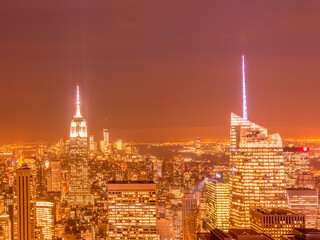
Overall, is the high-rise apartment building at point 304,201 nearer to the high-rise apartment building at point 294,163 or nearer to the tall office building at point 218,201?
the high-rise apartment building at point 294,163

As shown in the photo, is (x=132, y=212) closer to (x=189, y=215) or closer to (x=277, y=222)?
(x=189, y=215)

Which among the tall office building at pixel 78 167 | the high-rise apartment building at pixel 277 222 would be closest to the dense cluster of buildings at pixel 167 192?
the high-rise apartment building at pixel 277 222

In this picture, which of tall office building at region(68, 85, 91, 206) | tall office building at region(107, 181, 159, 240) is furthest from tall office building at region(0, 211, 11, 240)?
tall office building at region(68, 85, 91, 206)

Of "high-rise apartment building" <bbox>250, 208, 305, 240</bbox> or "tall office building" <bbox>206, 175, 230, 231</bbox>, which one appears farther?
"tall office building" <bbox>206, 175, 230, 231</bbox>

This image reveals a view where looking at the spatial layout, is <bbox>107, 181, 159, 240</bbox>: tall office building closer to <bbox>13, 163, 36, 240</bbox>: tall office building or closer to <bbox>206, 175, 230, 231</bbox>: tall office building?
<bbox>13, 163, 36, 240</bbox>: tall office building

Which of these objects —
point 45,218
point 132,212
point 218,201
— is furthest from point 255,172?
point 45,218

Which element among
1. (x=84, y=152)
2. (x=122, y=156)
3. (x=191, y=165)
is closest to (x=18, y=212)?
(x=122, y=156)
